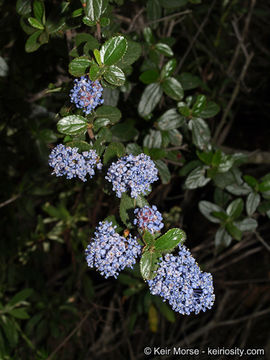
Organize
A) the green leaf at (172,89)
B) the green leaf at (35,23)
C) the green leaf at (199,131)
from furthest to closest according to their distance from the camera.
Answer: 1. the green leaf at (199,131)
2. the green leaf at (172,89)
3. the green leaf at (35,23)

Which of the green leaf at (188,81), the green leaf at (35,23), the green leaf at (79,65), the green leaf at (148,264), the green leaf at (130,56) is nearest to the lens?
the green leaf at (148,264)

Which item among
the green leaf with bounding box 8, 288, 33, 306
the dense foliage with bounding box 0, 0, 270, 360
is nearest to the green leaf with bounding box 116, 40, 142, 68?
the dense foliage with bounding box 0, 0, 270, 360

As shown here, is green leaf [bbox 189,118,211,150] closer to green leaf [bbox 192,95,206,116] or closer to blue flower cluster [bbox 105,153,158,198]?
green leaf [bbox 192,95,206,116]

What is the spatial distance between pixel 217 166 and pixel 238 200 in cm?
25

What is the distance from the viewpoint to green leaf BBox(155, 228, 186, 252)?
101 centimetres

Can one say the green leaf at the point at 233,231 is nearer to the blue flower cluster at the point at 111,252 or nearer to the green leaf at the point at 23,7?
the blue flower cluster at the point at 111,252

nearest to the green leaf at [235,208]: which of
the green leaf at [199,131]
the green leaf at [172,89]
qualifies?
the green leaf at [199,131]

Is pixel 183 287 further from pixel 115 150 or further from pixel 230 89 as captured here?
pixel 230 89

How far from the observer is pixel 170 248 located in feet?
3.31

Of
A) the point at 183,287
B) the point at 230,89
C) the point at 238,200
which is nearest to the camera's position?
the point at 183,287

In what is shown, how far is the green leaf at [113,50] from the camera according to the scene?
3.53ft

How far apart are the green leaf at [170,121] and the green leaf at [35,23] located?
26.2 inches

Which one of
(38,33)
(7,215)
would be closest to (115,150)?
(38,33)

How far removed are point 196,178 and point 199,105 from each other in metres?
0.36
